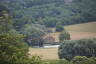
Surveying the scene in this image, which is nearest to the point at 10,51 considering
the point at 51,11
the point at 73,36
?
the point at 73,36

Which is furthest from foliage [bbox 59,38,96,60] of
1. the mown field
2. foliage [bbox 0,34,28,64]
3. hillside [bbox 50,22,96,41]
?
hillside [bbox 50,22,96,41]

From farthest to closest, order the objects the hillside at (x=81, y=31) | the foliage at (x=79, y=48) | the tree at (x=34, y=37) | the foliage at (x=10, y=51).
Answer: the hillside at (x=81, y=31) < the tree at (x=34, y=37) < the foliage at (x=79, y=48) < the foliage at (x=10, y=51)

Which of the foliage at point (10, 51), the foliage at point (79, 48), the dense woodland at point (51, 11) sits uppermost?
the dense woodland at point (51, 11)

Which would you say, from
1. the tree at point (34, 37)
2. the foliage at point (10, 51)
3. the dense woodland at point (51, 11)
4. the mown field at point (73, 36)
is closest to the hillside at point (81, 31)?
the mown field at point (73, 36)

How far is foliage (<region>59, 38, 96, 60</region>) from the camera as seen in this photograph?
38.9 ft

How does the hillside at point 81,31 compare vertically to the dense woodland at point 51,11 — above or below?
below

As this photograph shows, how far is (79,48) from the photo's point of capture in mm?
11898

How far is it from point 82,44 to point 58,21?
18.6 metres

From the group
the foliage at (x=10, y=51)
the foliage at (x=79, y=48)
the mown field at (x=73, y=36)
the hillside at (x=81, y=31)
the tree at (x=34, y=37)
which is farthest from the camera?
the hillside at (x=81, y=31)

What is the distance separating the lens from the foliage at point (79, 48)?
11.8m

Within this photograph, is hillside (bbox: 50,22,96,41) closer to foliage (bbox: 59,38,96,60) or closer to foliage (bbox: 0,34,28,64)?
foliage (bbox: 59,38,96,60)

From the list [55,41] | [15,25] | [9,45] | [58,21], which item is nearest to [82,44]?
[9,45]

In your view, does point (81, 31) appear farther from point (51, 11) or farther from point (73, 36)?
point (51, 11)

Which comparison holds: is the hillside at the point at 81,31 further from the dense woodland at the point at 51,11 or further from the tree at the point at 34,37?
the dense woodland at the point at 51,11
